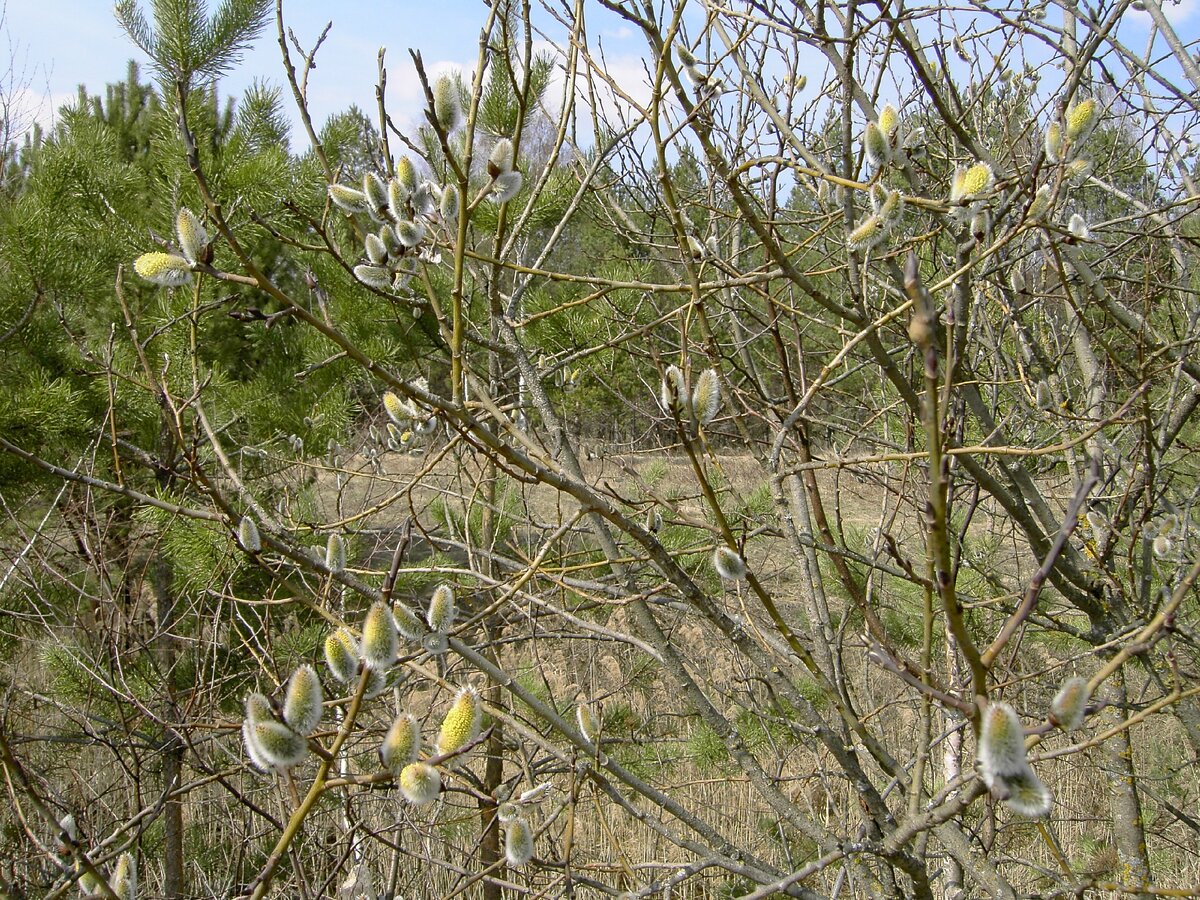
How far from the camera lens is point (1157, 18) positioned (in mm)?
1923

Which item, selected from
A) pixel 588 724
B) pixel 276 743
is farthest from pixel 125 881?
pixel 588 724

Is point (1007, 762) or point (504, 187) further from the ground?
point (504, 187)

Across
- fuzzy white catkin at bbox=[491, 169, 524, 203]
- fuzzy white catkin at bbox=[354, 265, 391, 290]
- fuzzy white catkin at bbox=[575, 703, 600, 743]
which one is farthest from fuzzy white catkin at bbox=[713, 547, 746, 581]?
fuzzy white catkin at bbox=[354, 265, 391, 290]

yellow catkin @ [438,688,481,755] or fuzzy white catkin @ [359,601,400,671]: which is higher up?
fuzzy white catkin @ [359,601,400,671]

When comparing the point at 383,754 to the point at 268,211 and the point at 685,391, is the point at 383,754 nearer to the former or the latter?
the point at 685,391

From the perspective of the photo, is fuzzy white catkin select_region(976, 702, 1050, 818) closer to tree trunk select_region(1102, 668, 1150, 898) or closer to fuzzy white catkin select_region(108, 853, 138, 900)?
fuzzy white catkin select_region(108, 853, 138, 900)

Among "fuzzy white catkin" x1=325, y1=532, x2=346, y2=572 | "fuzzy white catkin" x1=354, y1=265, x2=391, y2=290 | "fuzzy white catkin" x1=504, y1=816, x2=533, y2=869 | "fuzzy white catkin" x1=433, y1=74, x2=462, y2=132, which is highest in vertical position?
"fuzzy white catkin" x1=433, y1=74, x2=462, y2=132

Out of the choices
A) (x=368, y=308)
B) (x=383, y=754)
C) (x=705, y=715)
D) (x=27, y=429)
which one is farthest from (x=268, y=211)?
(x=383, y=754)

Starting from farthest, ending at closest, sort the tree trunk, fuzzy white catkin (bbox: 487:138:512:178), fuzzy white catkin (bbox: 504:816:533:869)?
the tree trunk → fuzzy white catkin (bbox: 487:138:512:178) → fuzzy white catkin (bbox: 504:816:533:869)

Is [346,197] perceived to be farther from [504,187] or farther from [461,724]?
[461,724]

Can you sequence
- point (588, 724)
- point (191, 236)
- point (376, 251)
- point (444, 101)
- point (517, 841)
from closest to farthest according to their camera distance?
point (191, 236)
point (517, 841)
point (444, 101)
point (588, 724)
point (376, 251)

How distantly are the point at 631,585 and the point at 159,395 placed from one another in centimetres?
98

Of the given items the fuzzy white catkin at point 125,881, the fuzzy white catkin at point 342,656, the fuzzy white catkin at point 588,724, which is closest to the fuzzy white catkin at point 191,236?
the fuzzy white catkin at point 342,656

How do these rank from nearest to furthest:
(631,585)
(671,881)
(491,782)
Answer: (671,881) → (631,585) → (491,782)
